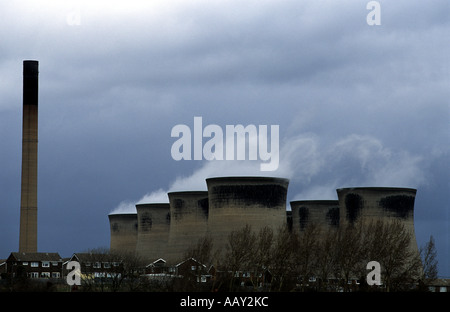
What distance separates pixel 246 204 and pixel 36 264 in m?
19.3

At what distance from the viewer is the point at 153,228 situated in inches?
2844

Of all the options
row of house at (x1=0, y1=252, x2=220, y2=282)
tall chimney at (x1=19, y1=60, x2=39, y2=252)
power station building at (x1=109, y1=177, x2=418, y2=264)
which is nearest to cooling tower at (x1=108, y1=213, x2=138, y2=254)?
power station building at (x1=109, y1=177, x2=418, y2=264)

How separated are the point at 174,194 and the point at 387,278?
24.5 meters

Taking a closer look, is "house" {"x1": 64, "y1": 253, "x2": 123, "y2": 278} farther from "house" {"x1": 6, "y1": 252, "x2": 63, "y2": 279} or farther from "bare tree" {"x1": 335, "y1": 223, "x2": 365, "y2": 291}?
"bare tree" {"x1": 335, "y1": 223, "x2": 365, "y2": 291}

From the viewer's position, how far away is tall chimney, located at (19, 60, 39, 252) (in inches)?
2366

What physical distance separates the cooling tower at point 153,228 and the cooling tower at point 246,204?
16637 mm

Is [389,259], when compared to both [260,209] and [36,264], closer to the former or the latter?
[260,209]

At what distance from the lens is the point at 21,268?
5894 cm

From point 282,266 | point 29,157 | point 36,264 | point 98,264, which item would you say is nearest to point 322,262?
point 282,266

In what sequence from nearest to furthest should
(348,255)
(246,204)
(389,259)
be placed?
(348,255), (389,259), (246,204)

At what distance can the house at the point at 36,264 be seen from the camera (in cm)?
6209

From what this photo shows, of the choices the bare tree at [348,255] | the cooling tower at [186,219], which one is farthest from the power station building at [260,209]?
the bare tree at [348,255]
